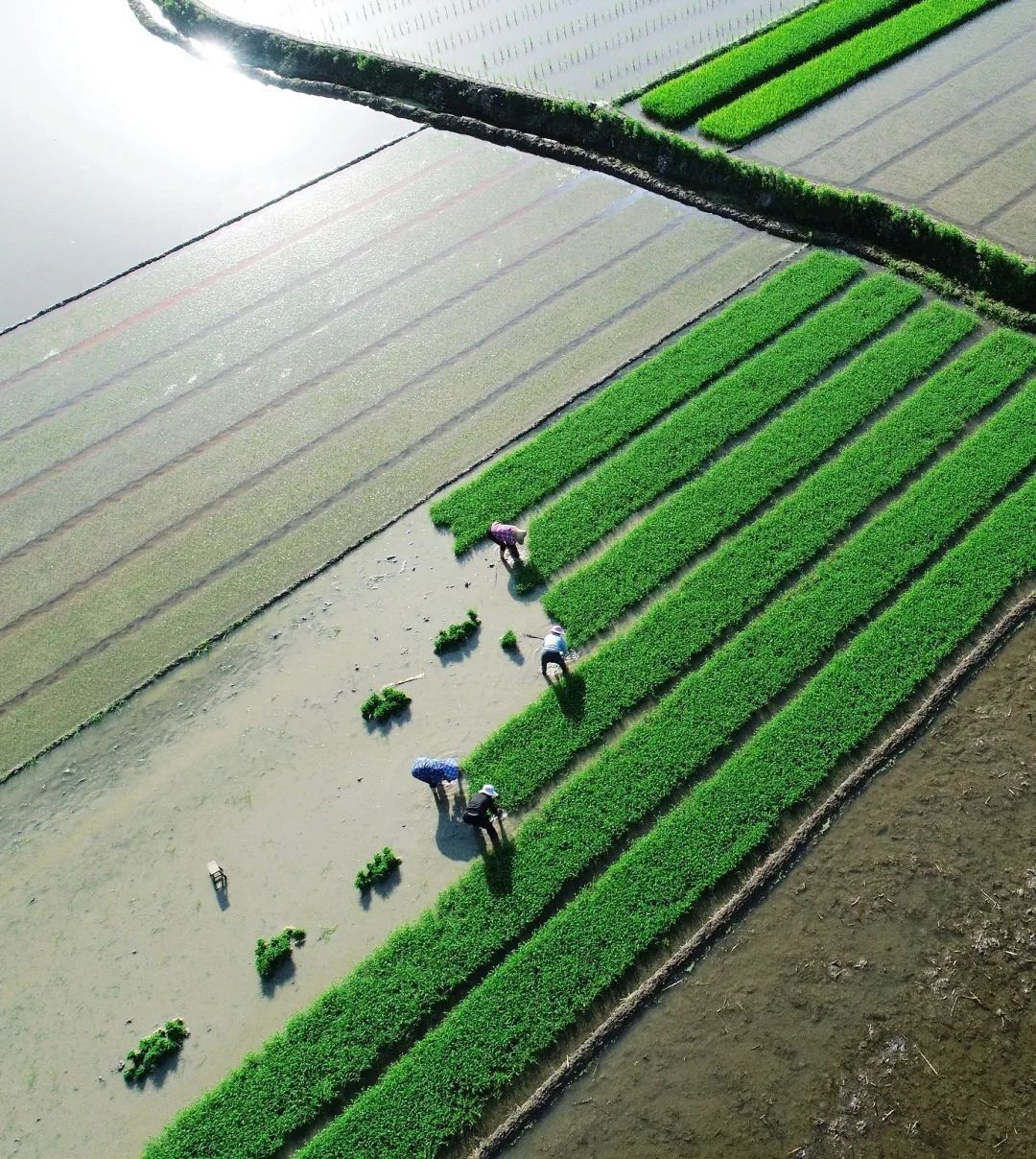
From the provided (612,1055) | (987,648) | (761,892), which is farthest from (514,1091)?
(987,648)

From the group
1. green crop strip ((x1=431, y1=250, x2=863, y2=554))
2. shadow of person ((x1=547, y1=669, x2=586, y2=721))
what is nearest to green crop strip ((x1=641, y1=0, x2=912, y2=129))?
green crop strip ((x1=431, y1=250, x2=863, y2=554))

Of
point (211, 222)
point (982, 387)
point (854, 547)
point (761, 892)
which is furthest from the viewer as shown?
point (211, 222)

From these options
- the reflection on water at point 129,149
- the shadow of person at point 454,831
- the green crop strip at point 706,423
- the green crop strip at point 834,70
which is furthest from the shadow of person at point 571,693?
the reflection on water at point 129,149

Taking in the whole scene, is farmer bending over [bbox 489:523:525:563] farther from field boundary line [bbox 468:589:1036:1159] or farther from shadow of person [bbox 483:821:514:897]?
field boundary line [bbox 468:589:1036:1159]

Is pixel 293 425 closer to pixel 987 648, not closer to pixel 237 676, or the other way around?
pixel 237 676

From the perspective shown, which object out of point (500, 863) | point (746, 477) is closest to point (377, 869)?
point (500, 863)

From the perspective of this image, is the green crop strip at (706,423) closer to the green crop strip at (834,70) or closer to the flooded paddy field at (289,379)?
the flooded paddy field at (289,379)
